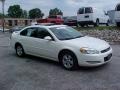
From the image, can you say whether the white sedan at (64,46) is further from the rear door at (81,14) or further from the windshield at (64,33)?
the rear door at (81,14)

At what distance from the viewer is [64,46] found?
7484mm

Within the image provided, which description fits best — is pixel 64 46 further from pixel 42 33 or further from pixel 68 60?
pixel 42 33

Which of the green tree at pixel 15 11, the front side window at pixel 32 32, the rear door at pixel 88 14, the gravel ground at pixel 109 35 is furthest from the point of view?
the green tree at pixel 15 11

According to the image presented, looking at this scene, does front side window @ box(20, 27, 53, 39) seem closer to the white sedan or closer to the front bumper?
the white sedan

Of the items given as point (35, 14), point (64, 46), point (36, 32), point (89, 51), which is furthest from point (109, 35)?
point (35, 14)

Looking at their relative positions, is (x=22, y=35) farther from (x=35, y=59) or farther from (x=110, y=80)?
(x=110, y=80)

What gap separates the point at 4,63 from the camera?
8781mm

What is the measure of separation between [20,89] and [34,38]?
337 centimetres

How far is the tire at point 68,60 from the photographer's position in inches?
286

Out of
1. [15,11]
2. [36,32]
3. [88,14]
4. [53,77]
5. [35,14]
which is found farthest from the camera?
[15,11]

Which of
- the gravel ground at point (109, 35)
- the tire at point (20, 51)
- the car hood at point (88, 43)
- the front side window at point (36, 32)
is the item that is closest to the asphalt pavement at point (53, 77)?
the car hood at point (88, 43)

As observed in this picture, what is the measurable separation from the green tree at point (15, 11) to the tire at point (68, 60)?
8688cm

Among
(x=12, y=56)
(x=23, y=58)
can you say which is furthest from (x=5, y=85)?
(x=12, y=56)

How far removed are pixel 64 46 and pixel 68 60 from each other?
478 millimetres
